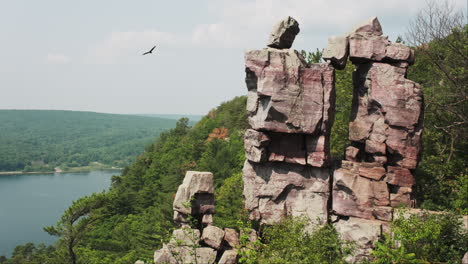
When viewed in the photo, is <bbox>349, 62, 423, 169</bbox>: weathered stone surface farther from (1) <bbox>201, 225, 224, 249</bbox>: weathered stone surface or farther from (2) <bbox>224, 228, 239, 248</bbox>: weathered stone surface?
(1) <bbox>201, 225, 224, 249</bbox>: weathered stone surface

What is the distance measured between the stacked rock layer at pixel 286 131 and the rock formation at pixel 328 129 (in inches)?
1.7

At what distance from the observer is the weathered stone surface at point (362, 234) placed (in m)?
15.1

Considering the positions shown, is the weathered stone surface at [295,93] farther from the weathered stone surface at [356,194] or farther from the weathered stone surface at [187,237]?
the weathered stone surface at [187,237]

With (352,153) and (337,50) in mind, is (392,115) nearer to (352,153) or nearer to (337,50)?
(352,153)

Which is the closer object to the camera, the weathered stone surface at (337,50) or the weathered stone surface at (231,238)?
the weathered stone surface at (337,50)

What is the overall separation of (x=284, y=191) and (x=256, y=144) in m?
2.61

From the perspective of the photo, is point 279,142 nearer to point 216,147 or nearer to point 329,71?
point 329,71

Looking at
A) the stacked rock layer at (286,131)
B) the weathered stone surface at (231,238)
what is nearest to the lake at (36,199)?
the weathered stone surface at (231,238)

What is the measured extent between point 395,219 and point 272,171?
5703 millimetres

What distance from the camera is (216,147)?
52.4 metres

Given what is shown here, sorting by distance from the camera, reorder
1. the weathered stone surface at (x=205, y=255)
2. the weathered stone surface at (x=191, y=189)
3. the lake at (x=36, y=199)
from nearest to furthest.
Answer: the weathered stone surface at (x=205, y=255)
the weathered stone surface at (x=191, y=189)
the lake at (x=36, y=199)

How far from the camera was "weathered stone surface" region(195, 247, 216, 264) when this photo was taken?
16.8 meters

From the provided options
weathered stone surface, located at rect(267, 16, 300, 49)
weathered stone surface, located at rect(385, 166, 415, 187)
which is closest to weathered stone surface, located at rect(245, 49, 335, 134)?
weathered stone surface, located at rect(267, 16, 300, 49)

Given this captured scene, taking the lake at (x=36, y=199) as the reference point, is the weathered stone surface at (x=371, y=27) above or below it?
above
